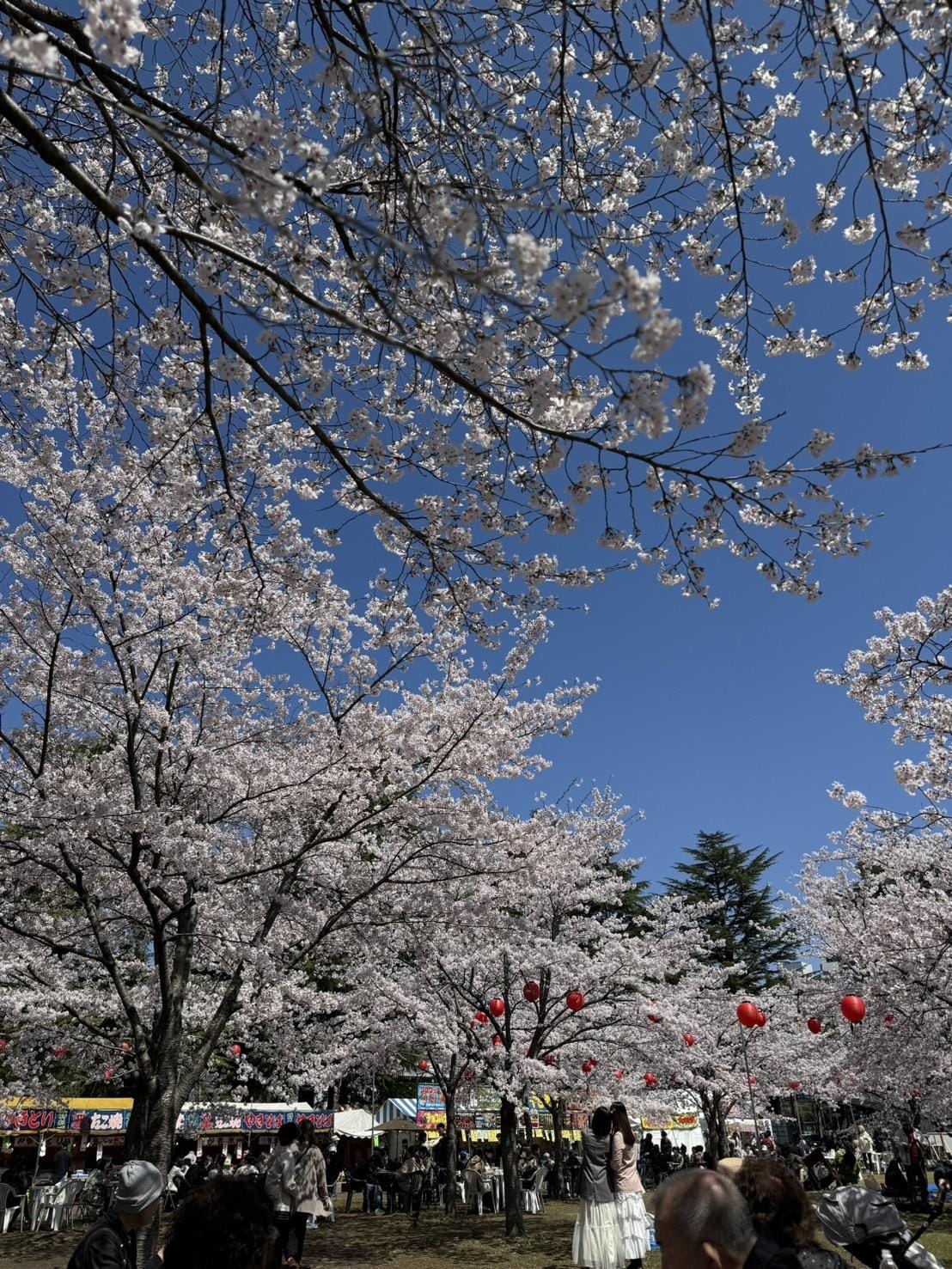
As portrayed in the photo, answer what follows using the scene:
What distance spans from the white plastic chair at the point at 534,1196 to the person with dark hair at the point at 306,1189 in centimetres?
1020

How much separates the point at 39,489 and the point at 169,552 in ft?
3.60

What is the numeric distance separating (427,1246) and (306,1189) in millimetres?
5715

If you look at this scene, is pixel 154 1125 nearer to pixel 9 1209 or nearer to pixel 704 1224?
pixel 704 1224

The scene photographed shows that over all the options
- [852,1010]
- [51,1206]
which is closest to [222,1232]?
[852,1010]

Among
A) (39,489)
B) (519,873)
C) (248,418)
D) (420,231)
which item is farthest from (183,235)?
(519,873)

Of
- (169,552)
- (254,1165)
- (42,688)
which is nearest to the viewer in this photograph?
(169,552)

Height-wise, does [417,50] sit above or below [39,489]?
below

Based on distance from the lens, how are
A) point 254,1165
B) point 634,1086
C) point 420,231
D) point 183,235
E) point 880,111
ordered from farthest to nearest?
point 634,1086 < point 254,1165 < point 880,111 < point 420,231 < point 183,235

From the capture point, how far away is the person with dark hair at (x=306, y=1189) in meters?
6.36

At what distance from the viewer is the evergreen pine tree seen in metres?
33.3

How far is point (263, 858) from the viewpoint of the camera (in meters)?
8.10

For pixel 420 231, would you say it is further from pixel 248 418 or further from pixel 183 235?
pixel 248 418

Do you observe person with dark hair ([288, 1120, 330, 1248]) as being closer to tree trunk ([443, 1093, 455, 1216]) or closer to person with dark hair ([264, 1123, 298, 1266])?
person with dark hair ([264, 1123, 298, 1266])

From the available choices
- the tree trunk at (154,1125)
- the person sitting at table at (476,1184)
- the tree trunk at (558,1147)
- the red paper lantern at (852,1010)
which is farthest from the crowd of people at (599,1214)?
the tree trunk at (558,1147)
